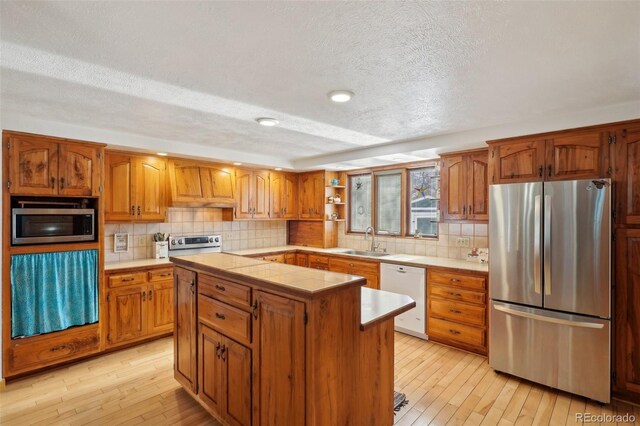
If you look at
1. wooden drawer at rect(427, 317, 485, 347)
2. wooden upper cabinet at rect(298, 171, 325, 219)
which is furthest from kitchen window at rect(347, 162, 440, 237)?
wooden drawer at rect(427, 317, 485, 347)

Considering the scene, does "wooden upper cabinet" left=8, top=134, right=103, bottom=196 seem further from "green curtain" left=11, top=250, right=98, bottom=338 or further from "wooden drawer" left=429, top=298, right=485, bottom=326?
"wooden drawer" left=429, top=298, right=485, bottom=326

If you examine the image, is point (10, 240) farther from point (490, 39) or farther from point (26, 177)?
point (490, 39)

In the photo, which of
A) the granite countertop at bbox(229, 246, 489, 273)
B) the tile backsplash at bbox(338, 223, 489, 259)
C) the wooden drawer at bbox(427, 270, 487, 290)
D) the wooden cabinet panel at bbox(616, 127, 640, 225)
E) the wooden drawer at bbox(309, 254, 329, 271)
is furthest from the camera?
the wooden drawer at bbox(309, 254, 329, 271)

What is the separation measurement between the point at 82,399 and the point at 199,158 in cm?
278

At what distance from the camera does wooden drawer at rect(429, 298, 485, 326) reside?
343cm

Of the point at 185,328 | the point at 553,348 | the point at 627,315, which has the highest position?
the point at 627,315

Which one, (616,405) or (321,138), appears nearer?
(616,405)

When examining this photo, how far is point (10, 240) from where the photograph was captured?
112 inches

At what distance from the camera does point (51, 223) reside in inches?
122

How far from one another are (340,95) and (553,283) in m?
2.40

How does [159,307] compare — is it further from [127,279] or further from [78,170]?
[78,170]

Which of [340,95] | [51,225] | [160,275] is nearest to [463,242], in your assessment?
[340,95]

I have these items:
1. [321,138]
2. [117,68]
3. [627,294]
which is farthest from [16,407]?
[627,294]

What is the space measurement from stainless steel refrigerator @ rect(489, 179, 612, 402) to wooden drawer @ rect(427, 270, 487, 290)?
0.28 metres
